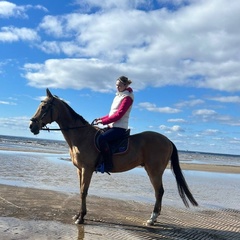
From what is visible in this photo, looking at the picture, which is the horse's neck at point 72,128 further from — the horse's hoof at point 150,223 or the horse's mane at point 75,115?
the horse's hoof at point 150,223

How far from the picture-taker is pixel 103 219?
802 centimetres

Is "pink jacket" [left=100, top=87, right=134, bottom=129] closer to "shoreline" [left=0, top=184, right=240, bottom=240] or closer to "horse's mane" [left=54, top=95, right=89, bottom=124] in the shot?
"horse's mane" [left=54, top=95, right=89, bottom=124]

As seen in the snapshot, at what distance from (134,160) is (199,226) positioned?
86.7 inches

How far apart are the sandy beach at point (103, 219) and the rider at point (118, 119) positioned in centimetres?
142

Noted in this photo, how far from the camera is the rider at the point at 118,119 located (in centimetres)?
803

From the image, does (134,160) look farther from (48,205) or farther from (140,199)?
(140,199)

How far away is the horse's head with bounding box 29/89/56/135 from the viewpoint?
25.8 feet

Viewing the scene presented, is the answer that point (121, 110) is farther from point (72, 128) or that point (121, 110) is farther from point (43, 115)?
point (43, 115)

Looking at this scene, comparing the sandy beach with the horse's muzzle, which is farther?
the horse's muzzle

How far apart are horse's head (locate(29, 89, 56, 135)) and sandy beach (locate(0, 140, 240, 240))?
1.97 meters

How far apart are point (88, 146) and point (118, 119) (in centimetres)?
93

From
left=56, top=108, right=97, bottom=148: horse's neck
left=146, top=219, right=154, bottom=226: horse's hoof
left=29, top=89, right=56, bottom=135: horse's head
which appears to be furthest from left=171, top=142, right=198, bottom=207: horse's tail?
left=29, top=89, right=56, bottom=135: horse's head

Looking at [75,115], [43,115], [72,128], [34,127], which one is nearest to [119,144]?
[72,128]

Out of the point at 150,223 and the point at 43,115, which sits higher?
the point at 43,115
